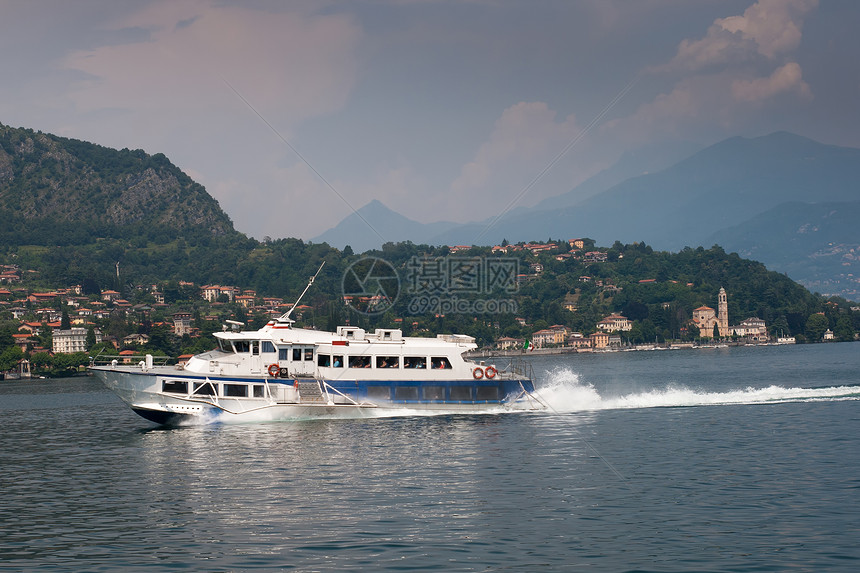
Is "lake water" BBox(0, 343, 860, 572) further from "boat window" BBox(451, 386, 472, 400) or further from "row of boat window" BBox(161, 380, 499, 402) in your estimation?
"row of boat window" BBox(161, 380, 499, 402)

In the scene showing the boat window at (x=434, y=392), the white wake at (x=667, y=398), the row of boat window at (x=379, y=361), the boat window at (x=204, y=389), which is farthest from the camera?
the white wake at (x=667, y=398)

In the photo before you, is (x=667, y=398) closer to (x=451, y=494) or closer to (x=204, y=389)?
(x=204, y=389)

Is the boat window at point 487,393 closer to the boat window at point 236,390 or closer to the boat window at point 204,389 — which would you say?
the boat window at point 236,390

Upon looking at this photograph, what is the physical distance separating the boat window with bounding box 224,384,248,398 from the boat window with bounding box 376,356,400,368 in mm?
6959

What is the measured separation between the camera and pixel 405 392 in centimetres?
4675

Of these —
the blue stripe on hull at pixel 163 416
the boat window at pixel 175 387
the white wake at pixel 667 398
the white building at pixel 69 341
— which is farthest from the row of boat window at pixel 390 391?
the white building at pixel 69 341

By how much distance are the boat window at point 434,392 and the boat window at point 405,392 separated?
54cm

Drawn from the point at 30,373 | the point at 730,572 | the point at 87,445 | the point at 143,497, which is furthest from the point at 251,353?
the point at 30,373

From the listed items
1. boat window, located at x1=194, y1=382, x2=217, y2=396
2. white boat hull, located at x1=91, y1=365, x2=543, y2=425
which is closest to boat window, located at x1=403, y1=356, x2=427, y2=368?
white boat hull, located at x1=91, y1=365, x2=543, y2=425

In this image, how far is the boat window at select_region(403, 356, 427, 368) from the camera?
154ft

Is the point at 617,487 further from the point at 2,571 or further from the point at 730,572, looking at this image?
the point at 2,571

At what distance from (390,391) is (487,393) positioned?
5.32 meters

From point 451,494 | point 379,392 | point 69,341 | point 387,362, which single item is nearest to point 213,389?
point 379,392

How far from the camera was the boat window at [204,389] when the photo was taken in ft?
146
